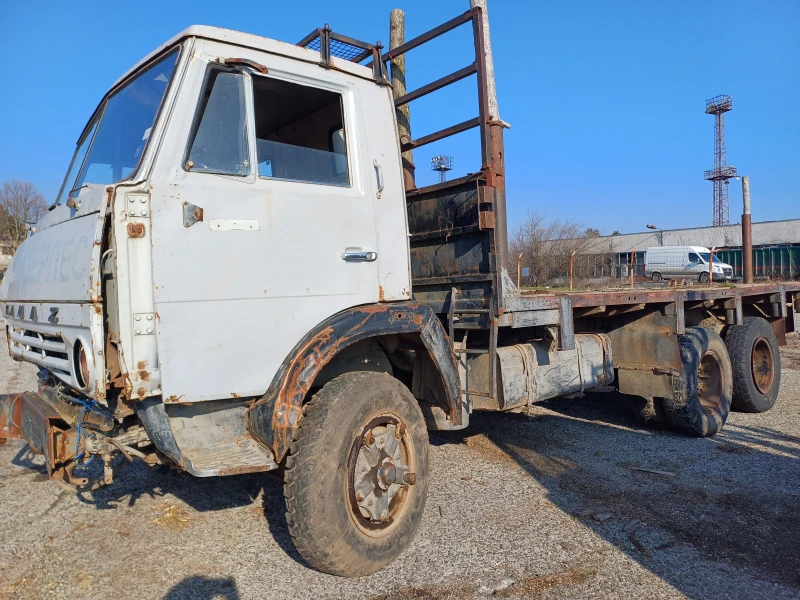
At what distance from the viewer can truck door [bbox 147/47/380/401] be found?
2721 mm

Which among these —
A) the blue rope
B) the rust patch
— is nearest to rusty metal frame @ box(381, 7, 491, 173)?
the rust patch

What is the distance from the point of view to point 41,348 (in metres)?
3.17

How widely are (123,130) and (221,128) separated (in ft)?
2.27

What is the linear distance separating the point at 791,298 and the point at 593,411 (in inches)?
134

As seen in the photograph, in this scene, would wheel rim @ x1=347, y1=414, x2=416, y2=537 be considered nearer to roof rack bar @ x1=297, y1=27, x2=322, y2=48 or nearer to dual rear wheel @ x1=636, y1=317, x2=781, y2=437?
roof rack bar @ x1=297, y1=27, x2=322, y2=48

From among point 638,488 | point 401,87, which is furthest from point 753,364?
point 401,87

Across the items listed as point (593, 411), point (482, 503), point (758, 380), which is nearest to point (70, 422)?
point (482, 503)

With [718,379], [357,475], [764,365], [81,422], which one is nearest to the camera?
[81,422]

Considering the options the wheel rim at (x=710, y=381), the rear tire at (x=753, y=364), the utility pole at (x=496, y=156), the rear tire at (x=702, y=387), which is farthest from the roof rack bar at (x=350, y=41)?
the rear tire at (x=753, y=364)

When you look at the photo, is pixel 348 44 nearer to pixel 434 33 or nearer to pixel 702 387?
pixel 434 33

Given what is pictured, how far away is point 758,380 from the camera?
293 inches

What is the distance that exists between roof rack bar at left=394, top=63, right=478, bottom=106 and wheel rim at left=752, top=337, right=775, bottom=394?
17.4 ft

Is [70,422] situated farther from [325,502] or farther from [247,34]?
[247,34]

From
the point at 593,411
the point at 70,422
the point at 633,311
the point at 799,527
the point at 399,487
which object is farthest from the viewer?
the point at 593,411
